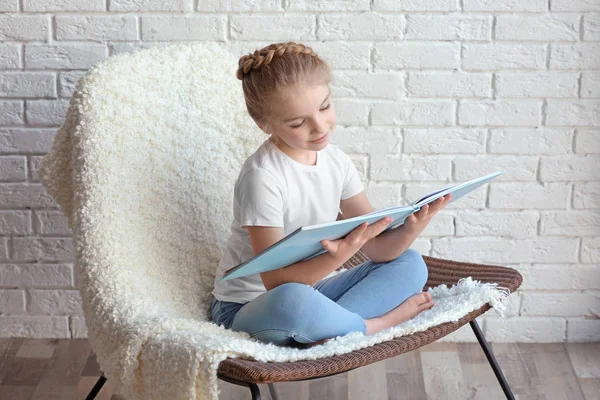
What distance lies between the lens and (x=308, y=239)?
4.26 feet

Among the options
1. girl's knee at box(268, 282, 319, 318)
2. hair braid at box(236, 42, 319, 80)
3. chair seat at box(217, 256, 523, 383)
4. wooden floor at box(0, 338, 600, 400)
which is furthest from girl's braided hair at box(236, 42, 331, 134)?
wooden floor at box(0, 338, 600, 400)

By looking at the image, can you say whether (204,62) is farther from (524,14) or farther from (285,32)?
(524,14)

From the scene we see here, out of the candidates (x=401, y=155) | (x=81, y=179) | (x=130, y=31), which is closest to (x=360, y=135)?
(x=401, y=155)

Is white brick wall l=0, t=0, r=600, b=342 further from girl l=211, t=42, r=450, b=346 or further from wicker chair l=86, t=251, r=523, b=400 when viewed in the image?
wicker chair l=86, t=251, r=523, b=400

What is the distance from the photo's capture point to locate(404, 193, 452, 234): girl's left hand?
4.81ft

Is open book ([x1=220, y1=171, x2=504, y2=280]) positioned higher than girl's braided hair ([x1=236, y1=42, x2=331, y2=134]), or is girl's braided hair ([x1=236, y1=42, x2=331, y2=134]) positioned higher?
girl's braided hair ([x1=236, y1=42, x2=331, y2=134])

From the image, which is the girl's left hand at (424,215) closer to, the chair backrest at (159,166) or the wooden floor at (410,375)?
the chair backrest at (159,166)

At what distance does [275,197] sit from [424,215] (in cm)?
27

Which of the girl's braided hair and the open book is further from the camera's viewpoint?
the girl's braided hair

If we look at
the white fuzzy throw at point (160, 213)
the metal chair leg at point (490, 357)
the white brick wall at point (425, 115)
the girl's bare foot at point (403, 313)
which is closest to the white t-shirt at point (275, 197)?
A: the white fuzzy throw at point (160, 213)

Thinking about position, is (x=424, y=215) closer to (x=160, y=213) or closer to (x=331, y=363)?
(x=331, y=363)

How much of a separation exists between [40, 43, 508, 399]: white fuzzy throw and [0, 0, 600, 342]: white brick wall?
1.05ft

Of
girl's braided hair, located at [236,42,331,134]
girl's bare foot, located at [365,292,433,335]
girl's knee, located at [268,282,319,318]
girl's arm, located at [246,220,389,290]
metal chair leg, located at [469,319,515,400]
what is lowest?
metal chair leg, located at [469,319,515,400]

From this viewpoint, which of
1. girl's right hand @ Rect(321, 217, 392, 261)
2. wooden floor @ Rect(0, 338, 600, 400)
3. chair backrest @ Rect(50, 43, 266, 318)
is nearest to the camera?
girl's right hand @ Rect(321, 217, 392, 261)
